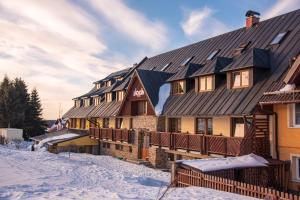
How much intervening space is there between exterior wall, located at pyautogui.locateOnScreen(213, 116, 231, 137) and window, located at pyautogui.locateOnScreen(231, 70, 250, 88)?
2.14 metres

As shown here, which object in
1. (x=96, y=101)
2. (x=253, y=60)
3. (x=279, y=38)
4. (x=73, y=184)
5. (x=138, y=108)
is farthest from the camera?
→ (x=96, y=101)

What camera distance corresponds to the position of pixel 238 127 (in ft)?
68.3

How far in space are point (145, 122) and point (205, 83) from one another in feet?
25.1

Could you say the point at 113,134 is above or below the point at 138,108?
below

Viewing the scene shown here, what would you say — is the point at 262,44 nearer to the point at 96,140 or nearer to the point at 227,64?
the point at 227,64

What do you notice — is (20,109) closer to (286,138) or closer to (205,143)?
(205,143)

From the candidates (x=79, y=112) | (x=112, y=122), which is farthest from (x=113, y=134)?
(x=79, y=112)

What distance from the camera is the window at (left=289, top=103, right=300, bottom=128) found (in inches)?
693

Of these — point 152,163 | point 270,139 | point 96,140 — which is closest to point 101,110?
point 96,140

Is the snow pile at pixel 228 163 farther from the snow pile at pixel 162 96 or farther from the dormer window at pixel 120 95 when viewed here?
the dormer window at pixel 120 95

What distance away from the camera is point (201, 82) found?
25172 mm

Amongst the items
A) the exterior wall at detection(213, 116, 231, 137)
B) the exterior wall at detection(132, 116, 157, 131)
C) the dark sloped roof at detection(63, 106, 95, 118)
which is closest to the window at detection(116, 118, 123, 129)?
the exterior wall at detection(132, 116, 157, 131)

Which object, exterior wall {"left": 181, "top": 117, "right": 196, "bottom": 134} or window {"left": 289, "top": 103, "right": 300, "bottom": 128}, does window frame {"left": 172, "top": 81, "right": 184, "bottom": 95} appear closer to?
exterior wall {"left": 181, "top": 117, "right": 196, "bottom": 134}

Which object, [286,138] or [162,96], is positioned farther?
[162,96]
